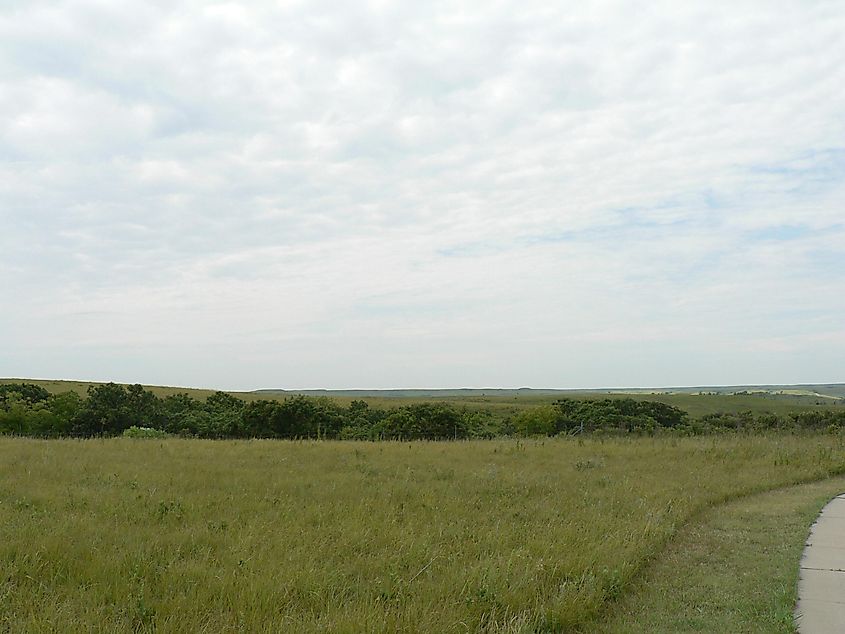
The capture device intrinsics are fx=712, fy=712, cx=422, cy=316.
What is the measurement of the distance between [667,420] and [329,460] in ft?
121

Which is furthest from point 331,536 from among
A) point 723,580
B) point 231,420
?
point 231,420

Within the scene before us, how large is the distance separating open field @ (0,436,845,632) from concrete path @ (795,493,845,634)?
1.49 m

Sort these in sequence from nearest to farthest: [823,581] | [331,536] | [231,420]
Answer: [823,581] < [331,536] < [231,420]

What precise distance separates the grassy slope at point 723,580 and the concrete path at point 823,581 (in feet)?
0.33

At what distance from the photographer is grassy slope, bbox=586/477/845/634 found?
566 cm

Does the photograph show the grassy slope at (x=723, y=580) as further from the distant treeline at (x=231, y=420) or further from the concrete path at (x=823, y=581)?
the distant treeline at (x=231, y=420)

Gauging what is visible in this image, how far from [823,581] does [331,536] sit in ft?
16.4

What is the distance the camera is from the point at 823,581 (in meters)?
6.82

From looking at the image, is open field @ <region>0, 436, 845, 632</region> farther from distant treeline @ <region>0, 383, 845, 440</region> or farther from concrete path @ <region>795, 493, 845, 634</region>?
Answer: distant treeline @ <region>0, 383, 845, 440</region>

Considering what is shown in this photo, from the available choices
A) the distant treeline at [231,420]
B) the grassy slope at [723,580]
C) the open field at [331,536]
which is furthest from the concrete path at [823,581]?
the distant treeline at [231,420]

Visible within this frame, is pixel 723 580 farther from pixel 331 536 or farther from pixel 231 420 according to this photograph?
pixel 231 420

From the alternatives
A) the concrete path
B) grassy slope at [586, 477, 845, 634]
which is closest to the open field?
grassy slope at [586, 477, 845, 634]

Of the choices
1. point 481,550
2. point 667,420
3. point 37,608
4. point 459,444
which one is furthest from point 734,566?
point 667,420

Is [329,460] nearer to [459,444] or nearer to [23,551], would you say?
[459,444]
